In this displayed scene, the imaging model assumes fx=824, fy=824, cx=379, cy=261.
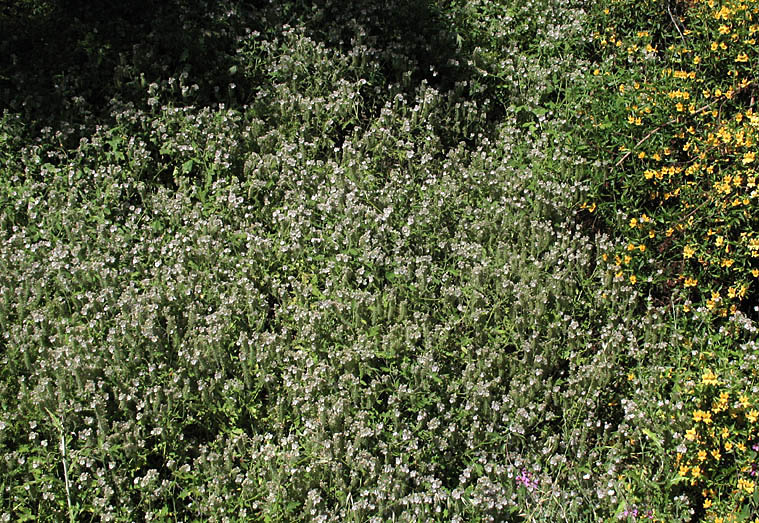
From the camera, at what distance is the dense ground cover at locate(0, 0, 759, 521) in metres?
4.04

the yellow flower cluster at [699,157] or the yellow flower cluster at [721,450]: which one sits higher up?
the yellow flower cluster at [699,157]

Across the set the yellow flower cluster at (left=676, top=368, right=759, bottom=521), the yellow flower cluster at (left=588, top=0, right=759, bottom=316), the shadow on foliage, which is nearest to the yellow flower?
the yellow flower cluster at (left=676, top=368, right=759, bottom=521)

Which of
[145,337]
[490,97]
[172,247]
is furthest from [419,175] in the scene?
[145,337]

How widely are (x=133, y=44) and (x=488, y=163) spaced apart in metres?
2.98

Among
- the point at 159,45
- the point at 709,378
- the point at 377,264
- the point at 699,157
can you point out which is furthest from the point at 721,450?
the point at 159,45

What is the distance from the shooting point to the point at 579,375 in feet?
14.6

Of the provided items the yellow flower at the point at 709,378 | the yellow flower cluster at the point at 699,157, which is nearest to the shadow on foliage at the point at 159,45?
the yellow flower cluster at the point at 699,157

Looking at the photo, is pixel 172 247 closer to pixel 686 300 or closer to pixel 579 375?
pixel 579 375

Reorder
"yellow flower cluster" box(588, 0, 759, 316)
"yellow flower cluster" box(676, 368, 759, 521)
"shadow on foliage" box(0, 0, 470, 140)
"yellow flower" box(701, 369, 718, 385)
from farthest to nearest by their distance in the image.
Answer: "shadow on foliage" box(0, 0, 470, 140), "yellow flower cluster" box(588, 0, 759, 316), "yellow flower" box(701, 369, 718, 385), "yellow flower cluster" box(676, 368, 759, 521)

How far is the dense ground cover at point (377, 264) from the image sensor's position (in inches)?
159

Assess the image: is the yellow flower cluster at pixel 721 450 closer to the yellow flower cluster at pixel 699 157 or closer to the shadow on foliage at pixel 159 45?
the yellow flower cluster at pixel 699 157

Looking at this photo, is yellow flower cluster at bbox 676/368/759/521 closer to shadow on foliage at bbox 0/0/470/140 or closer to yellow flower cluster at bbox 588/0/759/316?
yellow flower cluster at bbox 588/0/759/316

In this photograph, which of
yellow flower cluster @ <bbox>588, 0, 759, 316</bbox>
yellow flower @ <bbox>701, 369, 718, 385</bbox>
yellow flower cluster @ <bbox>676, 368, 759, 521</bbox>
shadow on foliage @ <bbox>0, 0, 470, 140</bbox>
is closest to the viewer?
yellow flower cluster @ <bbox>676, 368, 759, 521</bbox>

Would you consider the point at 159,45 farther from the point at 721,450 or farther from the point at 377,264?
the point at 721,450
